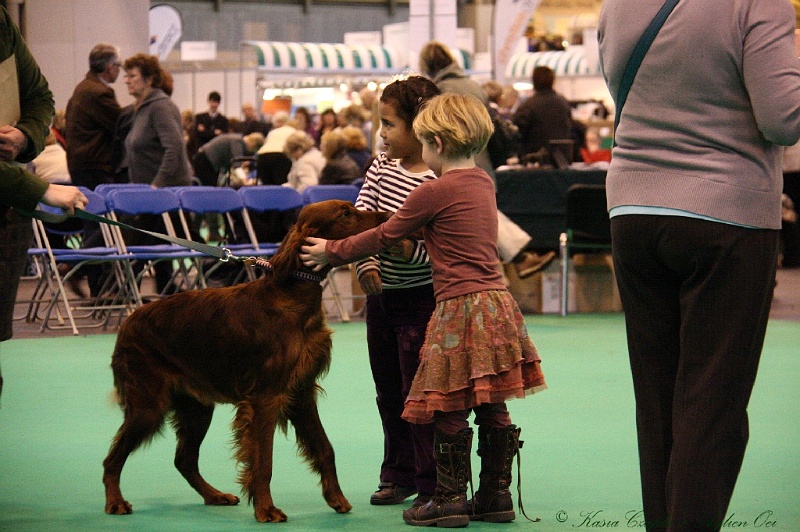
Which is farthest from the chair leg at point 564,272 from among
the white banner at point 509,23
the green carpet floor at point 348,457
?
the white banner at point 509,23

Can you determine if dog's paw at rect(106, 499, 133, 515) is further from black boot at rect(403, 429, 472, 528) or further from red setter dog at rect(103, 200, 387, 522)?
black boot at rect(403, 429, 472, 528)

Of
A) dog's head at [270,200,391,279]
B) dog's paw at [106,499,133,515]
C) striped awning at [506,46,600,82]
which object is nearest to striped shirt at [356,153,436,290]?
dog's head at [270,200,391,279]

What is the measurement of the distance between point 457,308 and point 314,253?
459mm

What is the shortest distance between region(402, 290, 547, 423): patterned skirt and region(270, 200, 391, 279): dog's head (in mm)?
388

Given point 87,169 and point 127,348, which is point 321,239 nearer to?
point 127,348

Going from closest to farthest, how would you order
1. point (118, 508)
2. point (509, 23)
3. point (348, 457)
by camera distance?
point (118, 508), point (348, 457), point (509, 23)

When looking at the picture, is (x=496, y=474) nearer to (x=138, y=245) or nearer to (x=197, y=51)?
(x=138, y=245)

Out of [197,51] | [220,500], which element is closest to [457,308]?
[220,500]

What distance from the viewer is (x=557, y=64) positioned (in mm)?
23484

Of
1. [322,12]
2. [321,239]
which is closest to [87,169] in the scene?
[321,239]

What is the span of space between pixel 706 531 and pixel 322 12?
3407 centimetres

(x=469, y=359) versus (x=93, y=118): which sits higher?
(x=93, y=118)

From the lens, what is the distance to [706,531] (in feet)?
8.37

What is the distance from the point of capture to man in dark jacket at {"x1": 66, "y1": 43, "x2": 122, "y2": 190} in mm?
9312
